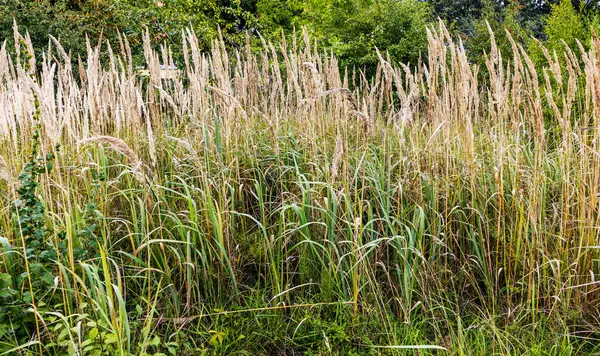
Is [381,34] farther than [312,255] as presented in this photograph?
Yes

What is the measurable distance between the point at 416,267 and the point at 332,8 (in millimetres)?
11141

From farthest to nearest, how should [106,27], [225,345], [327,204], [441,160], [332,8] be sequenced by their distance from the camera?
[332,8]
[106,27]
[441,160]
[327,204]
[225,345]

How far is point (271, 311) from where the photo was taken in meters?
2.40

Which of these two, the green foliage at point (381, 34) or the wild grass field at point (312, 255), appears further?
the green foliage at point (381, 34)

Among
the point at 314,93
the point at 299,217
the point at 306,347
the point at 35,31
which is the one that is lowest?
the point at 306,347

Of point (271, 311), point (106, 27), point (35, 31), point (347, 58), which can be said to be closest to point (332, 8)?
point (347, 58)

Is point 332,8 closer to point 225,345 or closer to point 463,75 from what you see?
point 463,75

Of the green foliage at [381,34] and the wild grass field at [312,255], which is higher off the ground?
the green foliage at [381,34]

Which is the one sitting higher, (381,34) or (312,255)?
(381,34)

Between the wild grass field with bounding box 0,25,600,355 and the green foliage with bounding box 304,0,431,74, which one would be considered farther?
the green foliage with bounding box 304,0,431,74

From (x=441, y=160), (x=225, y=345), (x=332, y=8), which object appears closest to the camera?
(x=225, y=345)

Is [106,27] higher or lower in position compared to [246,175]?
higher

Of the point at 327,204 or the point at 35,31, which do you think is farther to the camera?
the point at 35,31

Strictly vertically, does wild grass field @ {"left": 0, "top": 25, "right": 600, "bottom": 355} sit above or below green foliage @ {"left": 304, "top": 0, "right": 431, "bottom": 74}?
below
